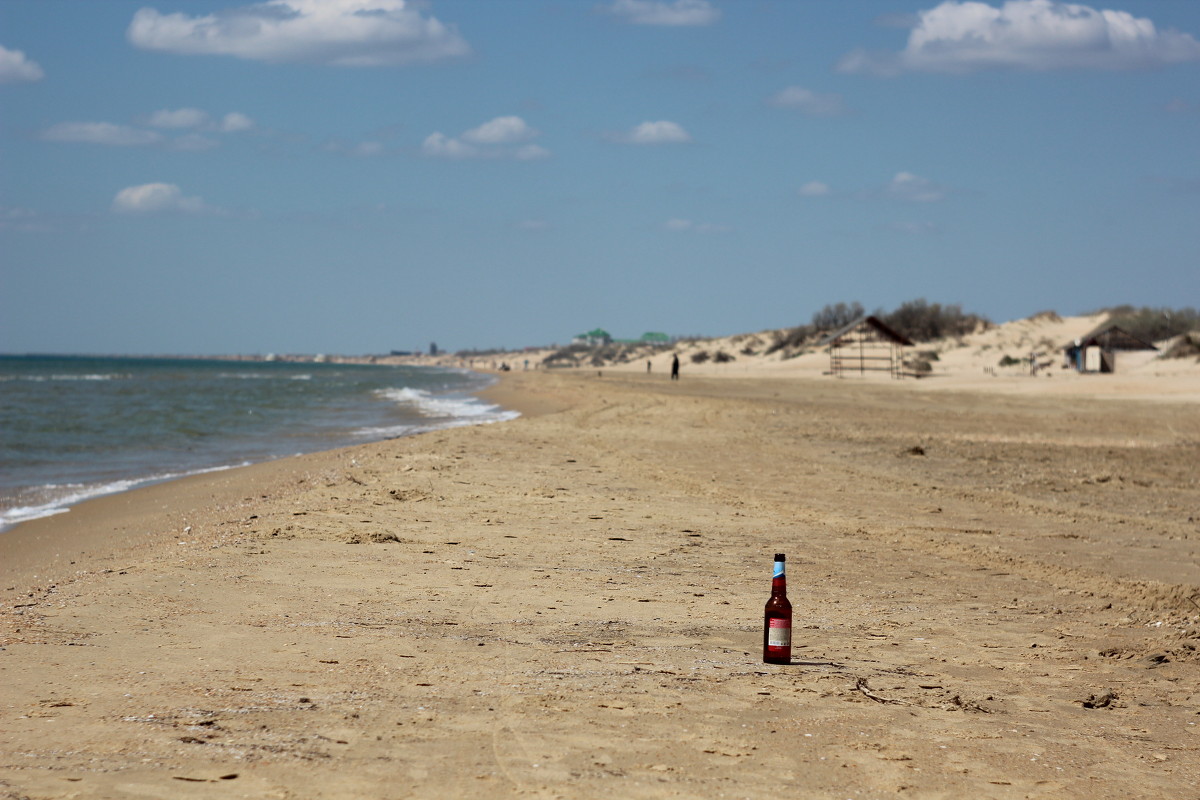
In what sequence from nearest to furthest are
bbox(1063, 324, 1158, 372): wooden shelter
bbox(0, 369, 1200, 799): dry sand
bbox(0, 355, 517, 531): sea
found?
bbox(0, 369, 1200, 799): dry sand, bbox(0, 355, 517, 531): sea, bbox(1063, 324, 1158, 372): wooden shelter

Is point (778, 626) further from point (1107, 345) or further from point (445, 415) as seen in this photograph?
point (1107, 345)

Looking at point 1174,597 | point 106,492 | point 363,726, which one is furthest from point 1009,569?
point 106,492

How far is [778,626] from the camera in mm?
5266

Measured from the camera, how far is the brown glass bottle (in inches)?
204

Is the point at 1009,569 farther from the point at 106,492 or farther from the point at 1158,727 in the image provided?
the point at 106,492

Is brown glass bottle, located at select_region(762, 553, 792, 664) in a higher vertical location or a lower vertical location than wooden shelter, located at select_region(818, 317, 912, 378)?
lower

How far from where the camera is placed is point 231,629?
5742 mm

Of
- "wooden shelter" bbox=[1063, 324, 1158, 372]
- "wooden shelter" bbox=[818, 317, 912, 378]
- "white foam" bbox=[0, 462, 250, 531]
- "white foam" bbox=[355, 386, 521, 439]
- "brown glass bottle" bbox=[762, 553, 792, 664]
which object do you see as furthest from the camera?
"wooden shelter" bbox=[818, 317, 912, 378]

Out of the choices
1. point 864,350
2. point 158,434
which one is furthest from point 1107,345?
point 158,434

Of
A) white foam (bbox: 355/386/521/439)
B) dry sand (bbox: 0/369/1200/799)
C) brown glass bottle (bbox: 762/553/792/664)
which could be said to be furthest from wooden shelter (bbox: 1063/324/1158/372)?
brown glass bottle (bbox: 762/553/792/664)

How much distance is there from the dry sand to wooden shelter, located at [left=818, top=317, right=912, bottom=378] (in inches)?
1706

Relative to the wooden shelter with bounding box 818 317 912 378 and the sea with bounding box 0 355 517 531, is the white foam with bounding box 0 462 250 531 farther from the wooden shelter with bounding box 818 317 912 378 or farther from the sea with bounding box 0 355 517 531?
the wooden shelter with bounding box 818 317 912 378

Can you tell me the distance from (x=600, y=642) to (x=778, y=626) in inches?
40.5

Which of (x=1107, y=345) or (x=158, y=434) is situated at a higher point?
(x=1107, y=345)
